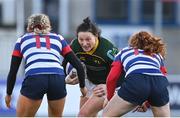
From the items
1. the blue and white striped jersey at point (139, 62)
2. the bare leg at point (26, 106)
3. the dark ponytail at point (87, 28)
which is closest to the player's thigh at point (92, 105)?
the dark ponytail at point (87, 28)

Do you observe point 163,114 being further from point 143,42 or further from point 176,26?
point 176,26

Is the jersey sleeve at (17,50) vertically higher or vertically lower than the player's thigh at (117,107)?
higher

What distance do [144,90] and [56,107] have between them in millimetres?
1194

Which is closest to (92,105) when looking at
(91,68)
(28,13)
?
(91,68)

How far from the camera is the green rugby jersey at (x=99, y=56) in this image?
419 inches

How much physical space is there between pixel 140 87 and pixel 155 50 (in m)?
0.49

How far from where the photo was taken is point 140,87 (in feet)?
29.8

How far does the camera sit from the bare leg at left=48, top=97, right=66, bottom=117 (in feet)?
31.9

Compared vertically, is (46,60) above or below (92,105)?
above

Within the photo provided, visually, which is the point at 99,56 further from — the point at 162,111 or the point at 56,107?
the point at 162,111

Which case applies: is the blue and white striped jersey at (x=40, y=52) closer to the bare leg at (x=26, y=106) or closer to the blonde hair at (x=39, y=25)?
the blonde hair at (x=39, y=25)

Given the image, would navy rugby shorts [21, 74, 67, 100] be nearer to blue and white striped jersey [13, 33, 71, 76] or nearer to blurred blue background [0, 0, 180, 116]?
blue and white striped jersey [13, 33, 71, 76]

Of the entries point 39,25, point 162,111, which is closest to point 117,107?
point 162,111

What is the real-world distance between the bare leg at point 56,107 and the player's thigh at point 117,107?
0.67 m
